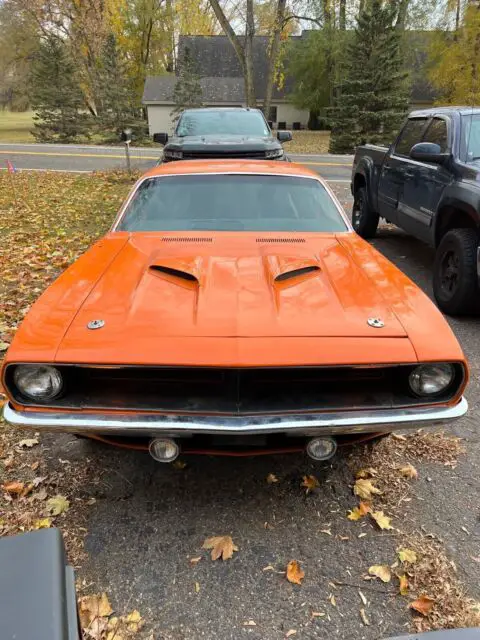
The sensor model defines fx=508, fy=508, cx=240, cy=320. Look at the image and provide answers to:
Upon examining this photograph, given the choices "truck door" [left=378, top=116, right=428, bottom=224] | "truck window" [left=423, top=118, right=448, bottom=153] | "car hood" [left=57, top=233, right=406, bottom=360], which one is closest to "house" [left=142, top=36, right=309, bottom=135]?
"truck door" [left=378, top=116, right=428, bottom=224]

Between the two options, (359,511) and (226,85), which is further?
(226,85)

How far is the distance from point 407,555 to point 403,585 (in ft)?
0.58

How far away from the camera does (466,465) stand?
2959mm

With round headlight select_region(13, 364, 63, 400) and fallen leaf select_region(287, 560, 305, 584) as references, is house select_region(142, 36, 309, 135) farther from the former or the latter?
fallen leaf select_region(287, 560, 305, 584)

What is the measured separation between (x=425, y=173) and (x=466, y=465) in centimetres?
368

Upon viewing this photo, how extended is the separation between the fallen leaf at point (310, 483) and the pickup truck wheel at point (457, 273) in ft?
9.09

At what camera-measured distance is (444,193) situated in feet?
16.6

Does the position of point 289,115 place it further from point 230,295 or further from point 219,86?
point 230,295

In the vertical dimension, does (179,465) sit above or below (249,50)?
below

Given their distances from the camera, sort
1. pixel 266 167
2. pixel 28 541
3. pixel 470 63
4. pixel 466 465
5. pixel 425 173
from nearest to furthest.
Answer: pixel 28 541
pixel 466 465
pixel 266 167
pixel 425 173
pixel 470 63

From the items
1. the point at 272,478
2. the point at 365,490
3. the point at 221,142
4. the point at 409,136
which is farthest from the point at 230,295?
the point at 221,142

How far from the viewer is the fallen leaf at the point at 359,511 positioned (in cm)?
258

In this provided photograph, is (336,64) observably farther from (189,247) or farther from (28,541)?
(28,541)

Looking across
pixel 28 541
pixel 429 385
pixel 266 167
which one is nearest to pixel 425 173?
pixel 266 167
